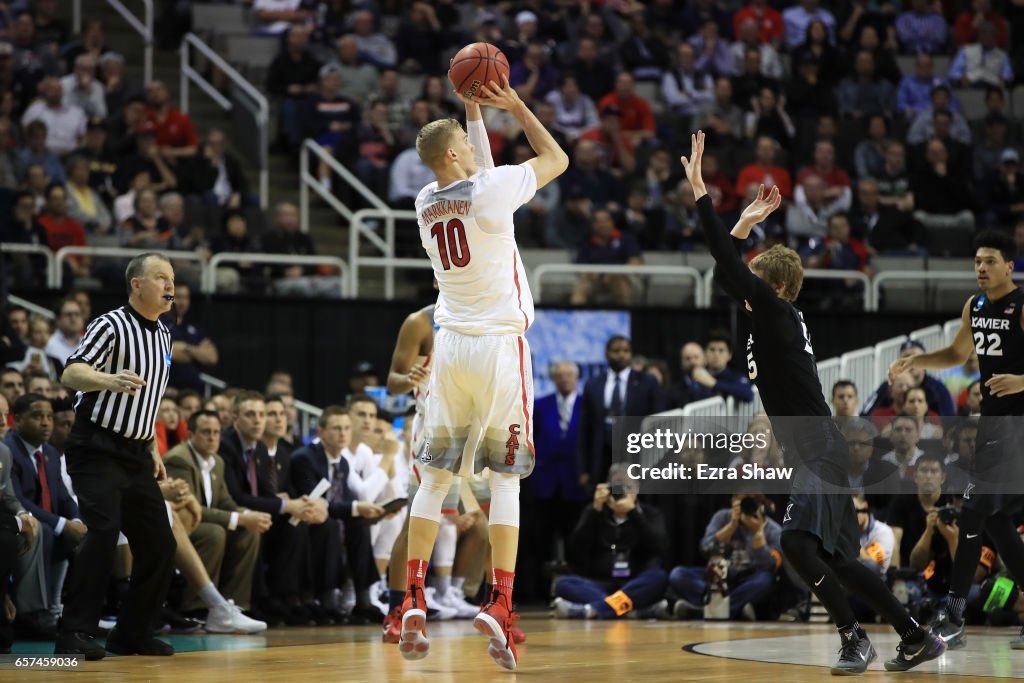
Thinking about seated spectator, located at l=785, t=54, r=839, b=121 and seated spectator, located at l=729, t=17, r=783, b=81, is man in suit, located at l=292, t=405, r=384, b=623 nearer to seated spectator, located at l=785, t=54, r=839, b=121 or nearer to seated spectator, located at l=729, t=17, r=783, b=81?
seated spectator, located at l=785, t=54, r=839, b=121

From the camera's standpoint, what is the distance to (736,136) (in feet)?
61.2

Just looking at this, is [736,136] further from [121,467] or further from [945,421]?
[121,467]

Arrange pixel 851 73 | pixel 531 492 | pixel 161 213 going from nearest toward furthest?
pixel 531 492
pixel 161 213
pixel 851 73

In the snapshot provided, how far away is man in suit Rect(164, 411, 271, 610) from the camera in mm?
10633

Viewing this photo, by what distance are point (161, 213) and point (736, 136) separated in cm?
731

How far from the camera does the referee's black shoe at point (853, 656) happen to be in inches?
272

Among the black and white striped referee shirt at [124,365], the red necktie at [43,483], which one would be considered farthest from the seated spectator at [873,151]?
the black and white striped referee shirt at [124,365]

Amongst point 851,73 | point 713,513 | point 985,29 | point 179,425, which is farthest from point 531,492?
point 985,29

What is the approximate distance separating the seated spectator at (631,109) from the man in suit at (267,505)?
8607mm

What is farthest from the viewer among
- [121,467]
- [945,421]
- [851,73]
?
[851,73]

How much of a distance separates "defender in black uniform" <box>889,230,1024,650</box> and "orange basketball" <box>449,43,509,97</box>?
2.82 m

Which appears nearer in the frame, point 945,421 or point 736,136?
point 945,421

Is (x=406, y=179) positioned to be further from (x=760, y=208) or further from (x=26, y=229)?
(x=760, y=208)

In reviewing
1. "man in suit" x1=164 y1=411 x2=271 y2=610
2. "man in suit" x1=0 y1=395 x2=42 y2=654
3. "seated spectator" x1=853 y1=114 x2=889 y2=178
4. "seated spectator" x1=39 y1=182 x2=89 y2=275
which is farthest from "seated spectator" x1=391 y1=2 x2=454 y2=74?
"man in suit" x1=0 y1=395 x2=42 y2=654
